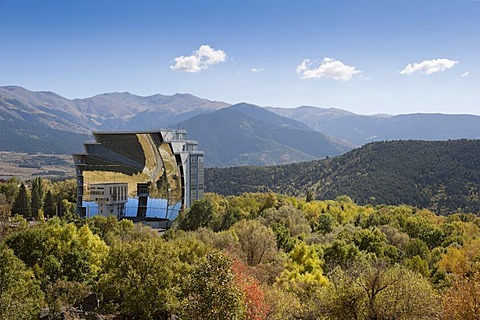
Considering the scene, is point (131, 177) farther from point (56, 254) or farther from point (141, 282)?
point (141, 282)

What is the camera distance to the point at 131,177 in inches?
3438

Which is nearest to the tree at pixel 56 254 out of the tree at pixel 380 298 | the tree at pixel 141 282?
the tree at pixel 141 282

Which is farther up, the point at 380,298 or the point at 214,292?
the point at 214,292

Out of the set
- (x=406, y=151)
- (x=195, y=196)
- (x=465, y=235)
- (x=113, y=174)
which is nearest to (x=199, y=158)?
(x=195, y=196)

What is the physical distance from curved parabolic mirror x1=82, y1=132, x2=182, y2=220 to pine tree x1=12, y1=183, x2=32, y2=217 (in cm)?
998

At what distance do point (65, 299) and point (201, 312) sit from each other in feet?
51.1

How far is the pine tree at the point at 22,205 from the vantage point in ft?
284

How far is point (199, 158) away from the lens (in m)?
88.9

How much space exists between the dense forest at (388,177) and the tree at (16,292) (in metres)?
102

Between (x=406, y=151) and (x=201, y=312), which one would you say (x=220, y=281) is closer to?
(x=201, y=312)

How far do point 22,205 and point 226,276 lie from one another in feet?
257

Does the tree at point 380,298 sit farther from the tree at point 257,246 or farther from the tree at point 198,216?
the tree at point 198,216

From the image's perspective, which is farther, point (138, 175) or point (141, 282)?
point (138, 175)

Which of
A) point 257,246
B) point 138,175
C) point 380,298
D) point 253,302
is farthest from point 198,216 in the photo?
point 380,298
